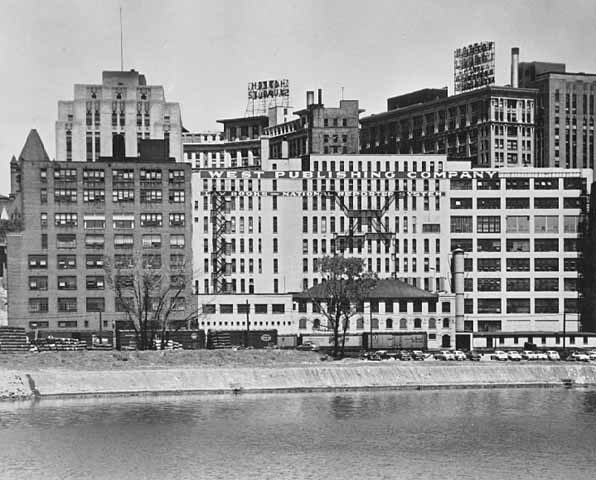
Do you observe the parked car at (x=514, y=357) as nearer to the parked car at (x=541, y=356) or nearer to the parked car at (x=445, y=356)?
the parked car at (x=541, y=356)

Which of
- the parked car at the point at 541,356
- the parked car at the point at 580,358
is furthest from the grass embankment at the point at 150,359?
the parked car at the point at 580,358

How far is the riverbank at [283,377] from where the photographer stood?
152375 millimetres

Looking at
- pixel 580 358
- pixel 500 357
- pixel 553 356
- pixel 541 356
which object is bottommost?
pixel 580 358

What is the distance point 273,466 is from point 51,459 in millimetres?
18817

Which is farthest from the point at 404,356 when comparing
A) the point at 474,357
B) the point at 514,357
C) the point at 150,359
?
the point at 150,359

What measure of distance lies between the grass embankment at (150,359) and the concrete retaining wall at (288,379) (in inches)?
149

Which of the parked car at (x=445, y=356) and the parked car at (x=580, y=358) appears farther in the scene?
the parked car at (x=580, y=358)

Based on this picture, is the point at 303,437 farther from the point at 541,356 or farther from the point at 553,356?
the point at 541,356

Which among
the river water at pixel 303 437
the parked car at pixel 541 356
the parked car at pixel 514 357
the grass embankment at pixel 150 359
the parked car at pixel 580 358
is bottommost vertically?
the parked car at pixel 580 358

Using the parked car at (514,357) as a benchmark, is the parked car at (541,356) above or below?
below

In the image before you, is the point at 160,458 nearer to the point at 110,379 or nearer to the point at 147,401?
the point at 147,401

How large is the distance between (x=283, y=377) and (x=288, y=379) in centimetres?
79

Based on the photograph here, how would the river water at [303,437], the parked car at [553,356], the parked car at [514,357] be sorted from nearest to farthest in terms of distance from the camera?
the river water at [303,437] → the parked car at [514,357] → the parked car at [553,356]

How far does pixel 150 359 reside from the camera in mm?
167625
